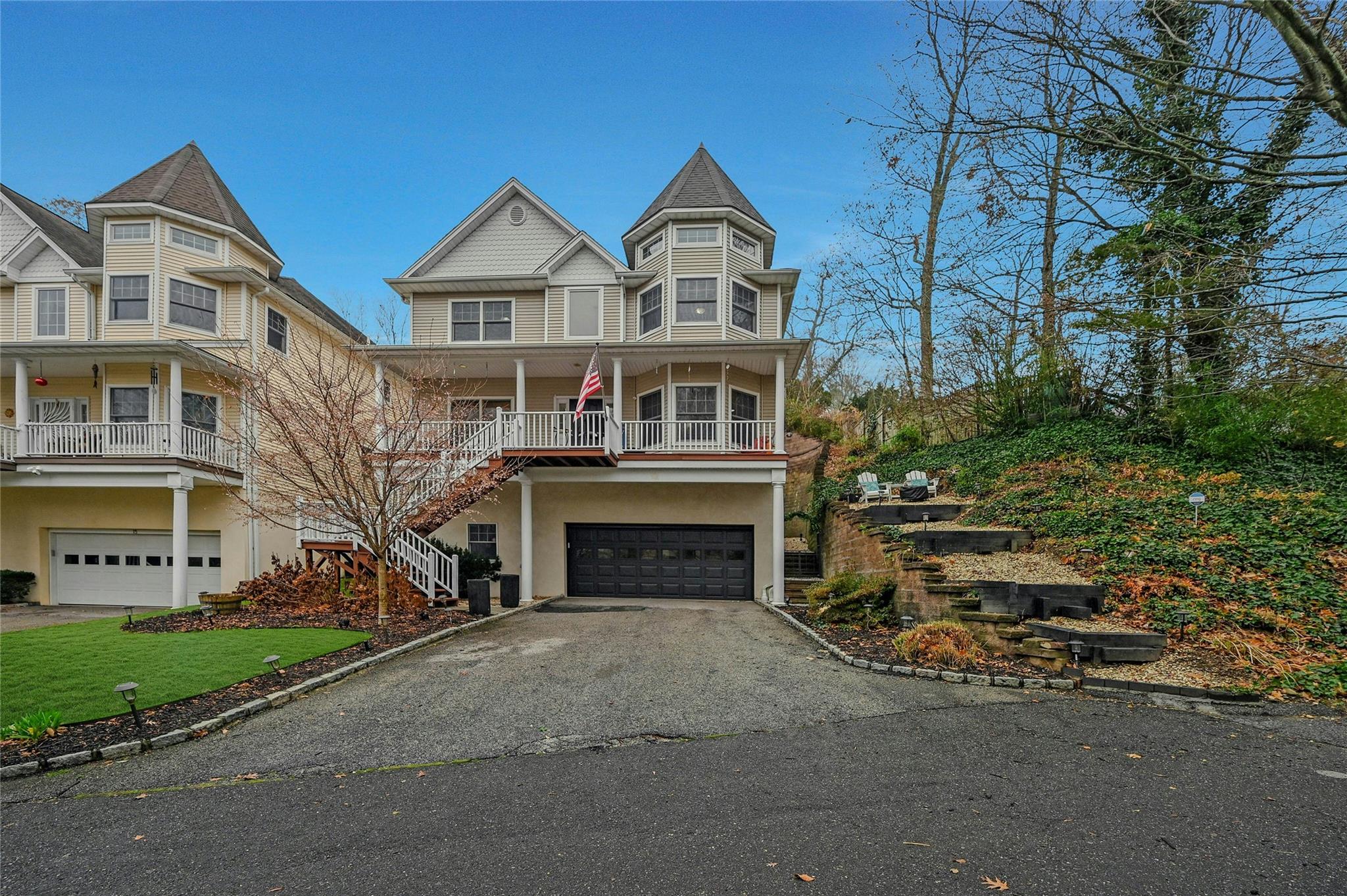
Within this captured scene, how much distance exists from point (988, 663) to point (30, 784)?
8.94m

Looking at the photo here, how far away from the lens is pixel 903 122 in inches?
247

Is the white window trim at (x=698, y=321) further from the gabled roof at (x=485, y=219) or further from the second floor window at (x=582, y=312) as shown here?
the gabled roof at (x=485, y=219)

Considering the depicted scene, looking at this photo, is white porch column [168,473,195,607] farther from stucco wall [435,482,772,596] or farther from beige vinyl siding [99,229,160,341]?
stucco wall [435,482,772,596]

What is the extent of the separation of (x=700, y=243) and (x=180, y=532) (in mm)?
14395

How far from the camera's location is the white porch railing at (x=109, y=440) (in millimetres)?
14203

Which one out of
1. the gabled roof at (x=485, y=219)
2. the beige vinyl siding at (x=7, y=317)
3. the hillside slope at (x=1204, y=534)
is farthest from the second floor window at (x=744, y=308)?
the beige vinyl siding at (x=7, y=317)

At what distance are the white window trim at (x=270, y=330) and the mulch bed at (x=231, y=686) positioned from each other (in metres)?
9.11

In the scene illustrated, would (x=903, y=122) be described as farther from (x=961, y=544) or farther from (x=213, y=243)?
(x=213, y=243)

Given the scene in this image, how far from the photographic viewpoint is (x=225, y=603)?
11.4m

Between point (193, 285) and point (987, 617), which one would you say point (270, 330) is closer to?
point (193, 285)

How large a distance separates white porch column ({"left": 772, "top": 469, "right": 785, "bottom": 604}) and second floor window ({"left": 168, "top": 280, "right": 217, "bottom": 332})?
15604 millimetres

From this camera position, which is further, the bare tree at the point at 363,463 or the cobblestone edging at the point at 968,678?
the bare tree at the point at 363,463

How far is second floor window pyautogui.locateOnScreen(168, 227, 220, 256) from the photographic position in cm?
1638

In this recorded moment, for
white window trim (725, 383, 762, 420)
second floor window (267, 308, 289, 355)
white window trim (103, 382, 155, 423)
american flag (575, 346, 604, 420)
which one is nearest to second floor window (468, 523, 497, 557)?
american flag (575, 346, 604, 420)
